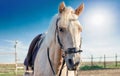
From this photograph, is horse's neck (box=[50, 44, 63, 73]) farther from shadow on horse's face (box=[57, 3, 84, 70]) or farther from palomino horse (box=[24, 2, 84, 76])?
shadow on horse's face (box=[57, 3, 84, 70])

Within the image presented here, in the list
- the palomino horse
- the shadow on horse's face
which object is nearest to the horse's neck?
the palomino horse

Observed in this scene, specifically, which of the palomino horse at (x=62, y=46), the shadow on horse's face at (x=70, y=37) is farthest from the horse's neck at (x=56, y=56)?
the shadow on horse's face at (x=70, y=37)

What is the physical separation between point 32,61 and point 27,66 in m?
0.20

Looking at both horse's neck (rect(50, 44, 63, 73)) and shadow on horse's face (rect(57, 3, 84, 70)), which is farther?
horse's neck (rect(50, 44, 63, 73))

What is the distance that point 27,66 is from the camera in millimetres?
5617

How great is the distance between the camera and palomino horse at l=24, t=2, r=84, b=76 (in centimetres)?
381

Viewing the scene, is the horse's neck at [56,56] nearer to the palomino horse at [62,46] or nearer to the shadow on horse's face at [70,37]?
the palomino horse at [62,46]

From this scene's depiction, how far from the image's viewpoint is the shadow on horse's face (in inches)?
149

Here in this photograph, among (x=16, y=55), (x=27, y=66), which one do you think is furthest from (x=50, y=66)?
(x=16, y=55)

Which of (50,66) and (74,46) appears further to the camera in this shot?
(50,66)

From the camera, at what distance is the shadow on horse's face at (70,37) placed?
378 cm

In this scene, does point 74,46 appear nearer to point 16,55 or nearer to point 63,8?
point 63,8

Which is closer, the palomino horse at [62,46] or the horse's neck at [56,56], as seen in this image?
the palomino horse at [62,46]

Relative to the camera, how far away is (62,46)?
157 inches
